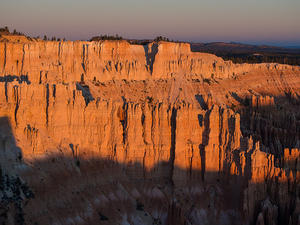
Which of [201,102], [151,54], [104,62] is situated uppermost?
[151,54]

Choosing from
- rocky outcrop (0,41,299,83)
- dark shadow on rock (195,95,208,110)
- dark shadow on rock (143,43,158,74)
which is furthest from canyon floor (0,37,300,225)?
dark shadow on rock (143,43,158,74)

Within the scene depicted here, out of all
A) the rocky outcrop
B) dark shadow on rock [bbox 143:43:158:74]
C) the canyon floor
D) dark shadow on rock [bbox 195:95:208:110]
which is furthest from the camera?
dark shadow on rock [bbox 143:43:158:74]

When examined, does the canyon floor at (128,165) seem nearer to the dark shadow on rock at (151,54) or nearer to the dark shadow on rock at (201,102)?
the dark shadow on rock at (201,102)

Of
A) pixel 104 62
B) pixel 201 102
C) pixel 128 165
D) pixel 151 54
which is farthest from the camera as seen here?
pixel 151 54

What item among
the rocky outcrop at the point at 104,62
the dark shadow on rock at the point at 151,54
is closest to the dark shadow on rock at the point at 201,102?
the rocky outcrop at the point at 104,62

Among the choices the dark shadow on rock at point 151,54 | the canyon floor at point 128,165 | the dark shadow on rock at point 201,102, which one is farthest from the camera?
the dark shadow on rock at point 151,54

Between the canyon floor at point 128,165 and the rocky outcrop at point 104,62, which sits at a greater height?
the rocky outcrop at point 104,62

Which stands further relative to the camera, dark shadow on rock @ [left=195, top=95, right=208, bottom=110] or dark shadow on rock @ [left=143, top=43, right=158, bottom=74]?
dark shadow on rock @ [left=143, top=43, right=158, bottom=74]

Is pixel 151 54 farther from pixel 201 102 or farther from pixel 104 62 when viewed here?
pixel 201 102

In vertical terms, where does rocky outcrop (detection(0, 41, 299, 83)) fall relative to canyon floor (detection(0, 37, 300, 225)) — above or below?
above

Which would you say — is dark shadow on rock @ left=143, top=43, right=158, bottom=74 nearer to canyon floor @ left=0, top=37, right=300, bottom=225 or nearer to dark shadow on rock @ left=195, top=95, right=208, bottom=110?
dark shadow on rock @ left=195, top=95, right=208, bottom=110

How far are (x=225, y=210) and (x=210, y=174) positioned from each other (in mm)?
3107

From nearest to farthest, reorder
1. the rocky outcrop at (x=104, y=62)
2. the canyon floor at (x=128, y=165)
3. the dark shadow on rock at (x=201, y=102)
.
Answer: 1. the canyon floor at (x=128, y=165)
2. the rocky outcrop at (x=104, y=62)
3. the dark shadow on rock at (x=201, y=102)

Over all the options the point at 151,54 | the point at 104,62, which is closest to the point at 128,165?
the point at 104,62
